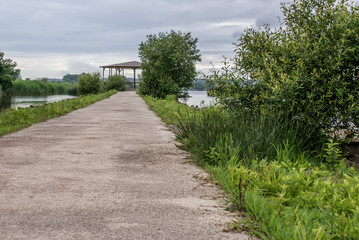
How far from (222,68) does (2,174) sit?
471 cm

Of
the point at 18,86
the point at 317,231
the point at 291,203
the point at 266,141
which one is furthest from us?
the point at 18,86

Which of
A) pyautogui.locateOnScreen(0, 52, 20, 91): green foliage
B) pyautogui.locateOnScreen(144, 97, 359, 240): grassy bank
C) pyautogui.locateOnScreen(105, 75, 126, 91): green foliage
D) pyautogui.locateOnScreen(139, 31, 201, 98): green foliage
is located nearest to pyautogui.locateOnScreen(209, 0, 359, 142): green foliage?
pyautogui.locateOnScreen(144, 97, 359, 240): grassy bank

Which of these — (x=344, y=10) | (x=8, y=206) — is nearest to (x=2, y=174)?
(x=8, y=206)

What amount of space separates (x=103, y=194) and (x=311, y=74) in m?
4.51

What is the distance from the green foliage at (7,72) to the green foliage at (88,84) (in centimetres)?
1060

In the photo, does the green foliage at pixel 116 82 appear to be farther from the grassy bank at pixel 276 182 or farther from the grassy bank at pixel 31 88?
the grassy bank at pixel 276 182

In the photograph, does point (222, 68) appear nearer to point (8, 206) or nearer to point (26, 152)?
point (26, 152)

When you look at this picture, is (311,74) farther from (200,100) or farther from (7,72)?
(7,72)

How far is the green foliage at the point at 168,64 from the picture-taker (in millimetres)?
28984

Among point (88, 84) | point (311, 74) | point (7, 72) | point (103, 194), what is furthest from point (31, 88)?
point (103, 194)

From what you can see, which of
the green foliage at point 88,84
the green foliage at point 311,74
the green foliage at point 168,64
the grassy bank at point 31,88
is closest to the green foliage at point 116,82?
the grassy bank at point 31,88

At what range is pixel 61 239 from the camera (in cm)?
297

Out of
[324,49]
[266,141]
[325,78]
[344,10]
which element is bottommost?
[266,141]

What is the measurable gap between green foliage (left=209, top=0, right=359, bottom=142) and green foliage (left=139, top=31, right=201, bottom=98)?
21145 mm
